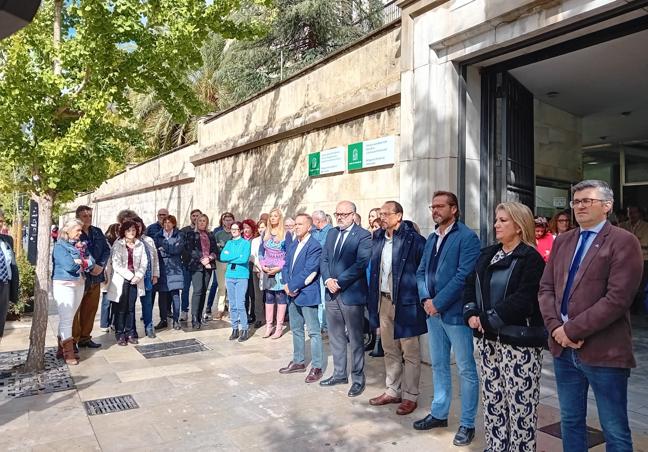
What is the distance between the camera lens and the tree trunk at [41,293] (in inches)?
235

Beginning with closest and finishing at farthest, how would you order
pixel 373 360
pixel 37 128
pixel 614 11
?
pixel 614 11, pixel 37 128, pixel 373 360

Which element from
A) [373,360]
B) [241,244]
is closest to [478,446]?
[373,360]

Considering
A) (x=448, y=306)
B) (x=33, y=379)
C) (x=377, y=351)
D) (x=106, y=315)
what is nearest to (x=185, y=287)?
(x=106, y=315)

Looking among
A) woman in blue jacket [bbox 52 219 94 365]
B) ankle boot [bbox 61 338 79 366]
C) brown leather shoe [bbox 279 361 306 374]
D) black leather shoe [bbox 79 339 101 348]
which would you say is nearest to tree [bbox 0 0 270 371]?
woman in blue jacket [bbox 52 219 94 365]

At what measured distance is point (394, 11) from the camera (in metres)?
21.9

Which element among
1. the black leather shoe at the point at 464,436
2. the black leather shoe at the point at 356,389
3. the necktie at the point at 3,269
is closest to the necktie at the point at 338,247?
the black leather shoe at the point at 356,389

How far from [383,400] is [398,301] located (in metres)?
0.98

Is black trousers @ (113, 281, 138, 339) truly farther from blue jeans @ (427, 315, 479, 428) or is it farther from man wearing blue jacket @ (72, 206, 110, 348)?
blue jeans @ (427, 315, 479, 428)

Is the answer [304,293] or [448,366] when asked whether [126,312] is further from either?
[448,366]

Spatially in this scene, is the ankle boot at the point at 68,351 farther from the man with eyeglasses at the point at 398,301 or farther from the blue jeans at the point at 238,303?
the man with eyeglasses at the point at 398,301

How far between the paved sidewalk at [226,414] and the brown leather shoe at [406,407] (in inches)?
2.0

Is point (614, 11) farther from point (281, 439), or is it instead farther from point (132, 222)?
point (132, 222)

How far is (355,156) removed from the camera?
8.34m

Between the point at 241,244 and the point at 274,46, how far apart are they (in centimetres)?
1522
